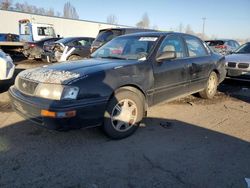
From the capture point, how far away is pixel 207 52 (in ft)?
20.4

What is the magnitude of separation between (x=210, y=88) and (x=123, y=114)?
3218 millimetres

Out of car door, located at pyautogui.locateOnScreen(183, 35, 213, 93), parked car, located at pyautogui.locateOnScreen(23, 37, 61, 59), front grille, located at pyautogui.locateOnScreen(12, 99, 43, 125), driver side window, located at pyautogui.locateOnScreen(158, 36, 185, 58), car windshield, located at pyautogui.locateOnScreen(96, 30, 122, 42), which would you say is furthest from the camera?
parked car, located at pyautogui.locateOnScreen(23, 37, 61, 59)

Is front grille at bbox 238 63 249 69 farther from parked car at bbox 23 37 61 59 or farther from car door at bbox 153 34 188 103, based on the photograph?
parked car at bbox 23 37 61 59

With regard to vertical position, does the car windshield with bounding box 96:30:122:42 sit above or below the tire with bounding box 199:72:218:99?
above

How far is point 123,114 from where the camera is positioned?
4102mm

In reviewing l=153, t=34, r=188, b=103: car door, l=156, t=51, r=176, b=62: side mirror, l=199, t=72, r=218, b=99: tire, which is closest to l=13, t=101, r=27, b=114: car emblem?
l=153, t=34, r=188, b=103: car door

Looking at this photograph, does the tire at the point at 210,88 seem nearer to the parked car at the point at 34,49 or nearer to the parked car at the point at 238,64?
the parked car at the point at 238,64

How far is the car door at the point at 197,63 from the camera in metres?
5.50

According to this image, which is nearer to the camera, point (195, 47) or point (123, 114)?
point (123, 114)

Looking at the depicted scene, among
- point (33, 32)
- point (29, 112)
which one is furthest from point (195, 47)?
point (33, 32)

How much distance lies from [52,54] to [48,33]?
25.3 ft

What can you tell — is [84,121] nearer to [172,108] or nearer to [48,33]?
[172,108]

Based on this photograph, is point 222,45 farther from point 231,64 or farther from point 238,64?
point 238,64

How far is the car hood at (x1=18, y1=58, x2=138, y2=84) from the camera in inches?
143
